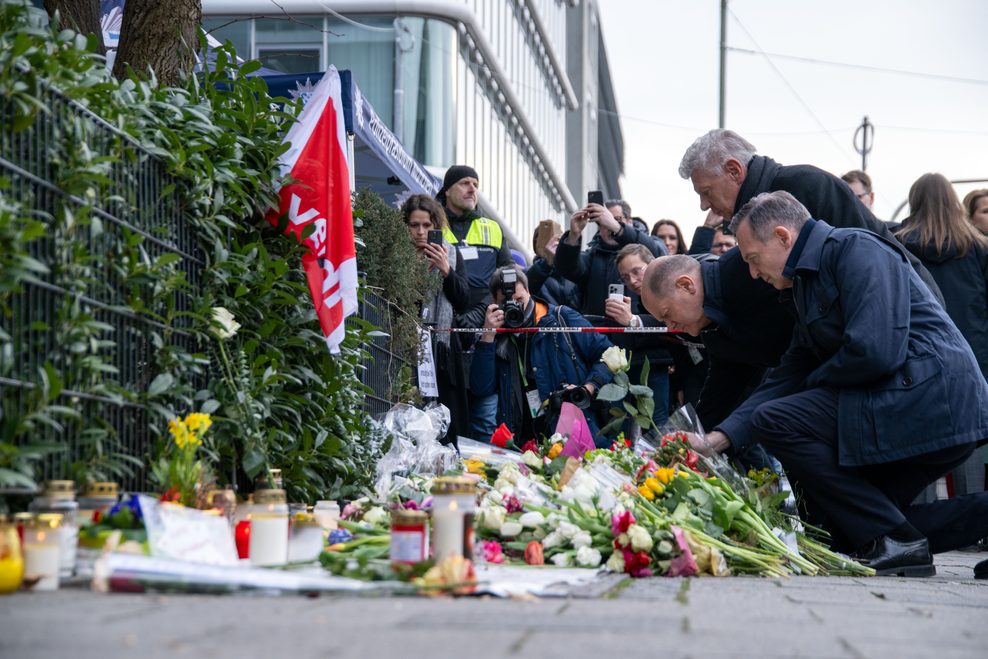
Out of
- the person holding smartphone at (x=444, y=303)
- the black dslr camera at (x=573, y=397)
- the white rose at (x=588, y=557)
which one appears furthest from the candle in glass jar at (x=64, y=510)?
the black dslr camera at (x=573, y=397)

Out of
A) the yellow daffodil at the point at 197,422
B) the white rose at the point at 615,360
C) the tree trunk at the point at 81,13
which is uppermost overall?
the tree trunk at the point at 81,13

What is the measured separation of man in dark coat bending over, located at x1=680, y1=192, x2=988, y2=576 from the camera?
5680mm

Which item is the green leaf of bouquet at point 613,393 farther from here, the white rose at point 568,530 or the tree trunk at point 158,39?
the tree trunk at point 158,39

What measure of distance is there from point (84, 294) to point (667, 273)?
3.31 metres

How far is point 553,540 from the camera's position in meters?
4.88

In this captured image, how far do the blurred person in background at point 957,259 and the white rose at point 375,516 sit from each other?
16.0 feet

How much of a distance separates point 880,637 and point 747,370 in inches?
183

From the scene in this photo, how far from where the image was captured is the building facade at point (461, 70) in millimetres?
26297

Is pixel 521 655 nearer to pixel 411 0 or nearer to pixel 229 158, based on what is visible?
pixel 229 158

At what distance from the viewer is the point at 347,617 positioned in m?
2.82

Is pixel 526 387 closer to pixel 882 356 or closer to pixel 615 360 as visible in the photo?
pixel 615 360

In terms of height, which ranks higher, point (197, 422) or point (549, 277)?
point (549, 277)

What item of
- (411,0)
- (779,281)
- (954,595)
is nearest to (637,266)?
(779,281)

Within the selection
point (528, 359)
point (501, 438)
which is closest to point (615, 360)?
point (501, 438)
